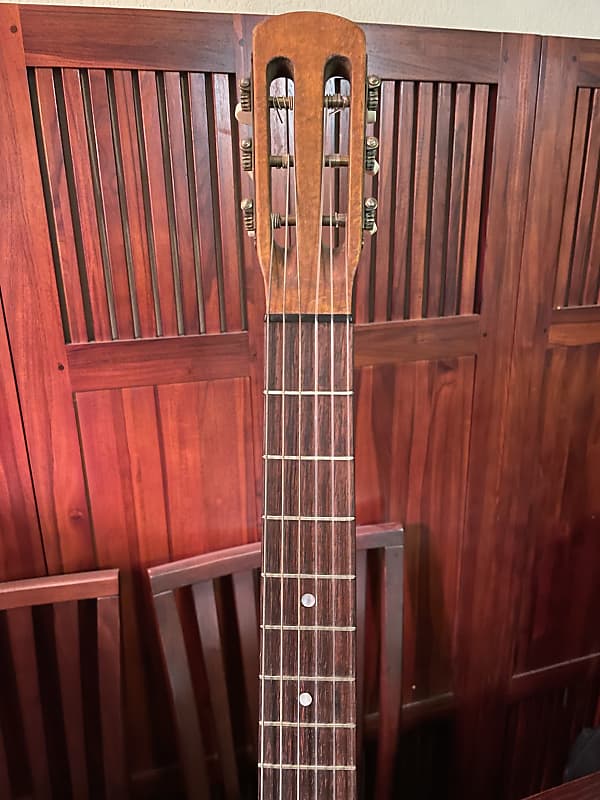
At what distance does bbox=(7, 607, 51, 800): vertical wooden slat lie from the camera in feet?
3.04

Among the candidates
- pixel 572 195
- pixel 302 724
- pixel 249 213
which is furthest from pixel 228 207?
pixel 302 724

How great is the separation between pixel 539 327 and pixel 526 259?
0.41ft

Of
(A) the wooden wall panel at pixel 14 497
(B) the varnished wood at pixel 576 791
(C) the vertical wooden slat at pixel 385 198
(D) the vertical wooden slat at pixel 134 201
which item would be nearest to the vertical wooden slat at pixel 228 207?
(D) the vertical wooden slat at pixel 134 201

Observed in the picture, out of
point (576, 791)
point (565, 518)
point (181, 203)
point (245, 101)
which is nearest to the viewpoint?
point (245, 101)

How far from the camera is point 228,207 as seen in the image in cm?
88

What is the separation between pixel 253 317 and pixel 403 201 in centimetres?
29

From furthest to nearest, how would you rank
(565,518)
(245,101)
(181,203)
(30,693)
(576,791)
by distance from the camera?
(565,518)
(30,693)
(181,203)
(576,791)
(245,101)

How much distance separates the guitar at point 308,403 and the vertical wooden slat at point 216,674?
307mm

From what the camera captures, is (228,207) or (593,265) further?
(593,265)

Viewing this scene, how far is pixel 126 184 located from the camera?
0.83 meters

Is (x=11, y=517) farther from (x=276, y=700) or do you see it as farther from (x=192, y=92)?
(x=192, y=92)

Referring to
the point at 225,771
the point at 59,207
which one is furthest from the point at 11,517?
the point at 225,771

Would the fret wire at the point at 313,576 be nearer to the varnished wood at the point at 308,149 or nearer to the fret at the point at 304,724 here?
the fret at the point at 304,724

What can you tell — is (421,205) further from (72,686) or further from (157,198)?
(72,686)
